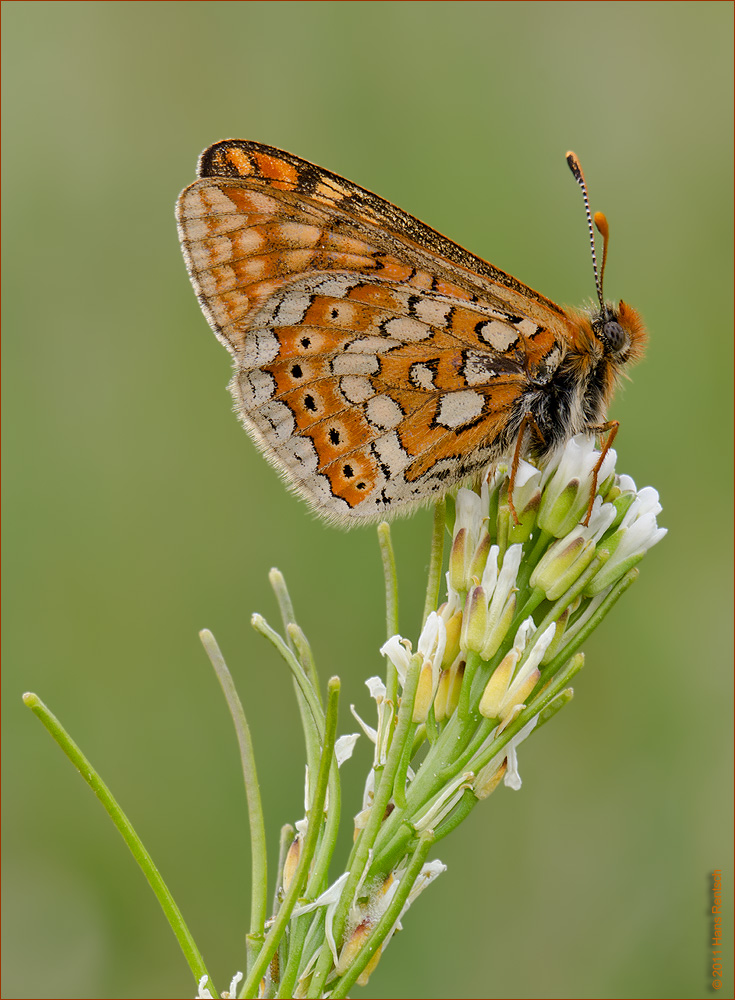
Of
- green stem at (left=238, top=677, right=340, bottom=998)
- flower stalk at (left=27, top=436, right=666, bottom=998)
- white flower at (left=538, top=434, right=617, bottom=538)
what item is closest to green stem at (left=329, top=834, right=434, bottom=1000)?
flower stalk at (left=27, top=436, right=666, bottom=998)

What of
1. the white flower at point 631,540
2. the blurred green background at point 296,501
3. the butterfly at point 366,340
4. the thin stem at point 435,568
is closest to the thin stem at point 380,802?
the thin stem at point 435,568

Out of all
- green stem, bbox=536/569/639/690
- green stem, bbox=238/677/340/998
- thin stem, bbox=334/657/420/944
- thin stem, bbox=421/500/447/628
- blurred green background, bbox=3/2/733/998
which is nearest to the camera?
green stem, bbox=238/677/340/998

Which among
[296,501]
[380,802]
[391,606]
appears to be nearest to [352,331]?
[391,606]

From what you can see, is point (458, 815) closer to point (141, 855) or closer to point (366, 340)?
point (141, 855)

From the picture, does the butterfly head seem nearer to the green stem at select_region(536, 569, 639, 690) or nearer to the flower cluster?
the flower cluster

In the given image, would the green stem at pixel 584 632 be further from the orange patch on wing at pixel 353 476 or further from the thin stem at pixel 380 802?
the orange patch on wing at pixel 353 476

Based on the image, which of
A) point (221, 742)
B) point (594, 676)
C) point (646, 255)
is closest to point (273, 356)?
point (221, 742)

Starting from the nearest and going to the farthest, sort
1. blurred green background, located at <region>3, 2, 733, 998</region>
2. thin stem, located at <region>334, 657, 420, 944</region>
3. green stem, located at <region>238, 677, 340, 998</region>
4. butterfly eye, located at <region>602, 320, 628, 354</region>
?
green stem, located at <region>238, 677, 340, 998</region> < thin stem, located at <region>334, 657, 420, 944</region> < butterfly eye, located at <region>602, 320, 628, 354</region> < blurred green background, located at <region>3, 2, 733, 998</region>
